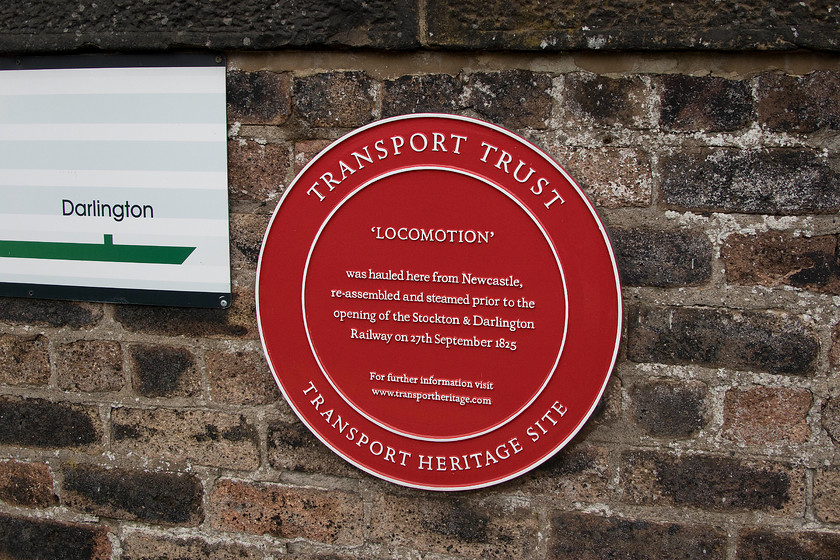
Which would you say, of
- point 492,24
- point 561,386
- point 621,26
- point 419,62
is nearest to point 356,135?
point 419,62

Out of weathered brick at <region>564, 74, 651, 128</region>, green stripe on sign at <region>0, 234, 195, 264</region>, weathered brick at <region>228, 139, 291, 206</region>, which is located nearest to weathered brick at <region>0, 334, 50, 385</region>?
green stripe on sign at <region>0, 234, 195, 264</region>

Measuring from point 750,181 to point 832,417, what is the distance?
618mm

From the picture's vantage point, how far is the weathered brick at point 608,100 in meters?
1.51

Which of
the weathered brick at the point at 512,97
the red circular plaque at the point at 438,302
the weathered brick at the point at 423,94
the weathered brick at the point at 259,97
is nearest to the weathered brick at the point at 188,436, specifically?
the red circular plaque at the point at 438,302

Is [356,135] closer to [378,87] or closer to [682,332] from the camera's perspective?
[378,87]

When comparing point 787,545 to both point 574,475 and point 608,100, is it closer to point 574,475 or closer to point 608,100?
point 574,475

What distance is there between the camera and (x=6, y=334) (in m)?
1.91

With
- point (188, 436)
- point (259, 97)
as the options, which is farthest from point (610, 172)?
point (188, 436)

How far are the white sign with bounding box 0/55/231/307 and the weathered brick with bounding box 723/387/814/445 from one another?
54.4 inches

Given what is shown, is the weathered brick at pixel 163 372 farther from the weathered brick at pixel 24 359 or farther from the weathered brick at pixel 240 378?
the weathered brick at pixel 24 359

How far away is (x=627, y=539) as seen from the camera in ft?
5.40

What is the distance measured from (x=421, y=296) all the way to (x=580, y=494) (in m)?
0.68

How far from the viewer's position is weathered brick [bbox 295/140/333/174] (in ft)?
5.44

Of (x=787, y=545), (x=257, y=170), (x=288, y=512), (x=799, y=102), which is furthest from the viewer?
(x=288, y=512)
